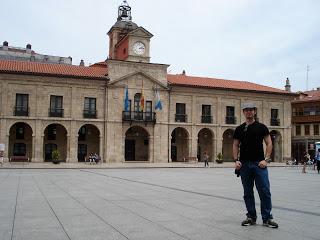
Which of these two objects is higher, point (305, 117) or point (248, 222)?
point (305, 117)

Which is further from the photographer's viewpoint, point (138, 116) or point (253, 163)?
point (138, 116)

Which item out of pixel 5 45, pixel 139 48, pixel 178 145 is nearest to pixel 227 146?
pixel 178 145

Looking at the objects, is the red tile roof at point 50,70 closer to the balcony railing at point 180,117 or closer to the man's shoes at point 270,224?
the balcony railing at point 180,117

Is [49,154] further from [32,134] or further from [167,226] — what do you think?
[167,226]

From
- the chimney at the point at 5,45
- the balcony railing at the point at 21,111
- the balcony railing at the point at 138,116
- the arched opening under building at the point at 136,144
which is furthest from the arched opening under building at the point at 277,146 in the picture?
the chimney at the point at 5,45

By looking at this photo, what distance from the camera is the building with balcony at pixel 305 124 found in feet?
192

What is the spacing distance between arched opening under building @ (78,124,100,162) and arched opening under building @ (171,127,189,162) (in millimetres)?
8893

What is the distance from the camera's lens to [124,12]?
190 feet

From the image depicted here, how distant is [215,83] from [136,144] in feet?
39.7

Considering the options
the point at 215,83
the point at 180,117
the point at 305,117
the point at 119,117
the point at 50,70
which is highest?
the point at 50,70

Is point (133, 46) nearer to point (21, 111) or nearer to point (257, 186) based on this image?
point (21, 111)

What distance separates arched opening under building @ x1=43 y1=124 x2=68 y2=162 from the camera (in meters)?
43.4

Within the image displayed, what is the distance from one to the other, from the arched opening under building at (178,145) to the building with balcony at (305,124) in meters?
19.8

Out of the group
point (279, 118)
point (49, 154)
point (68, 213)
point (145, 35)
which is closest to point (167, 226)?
point (68, 213)
